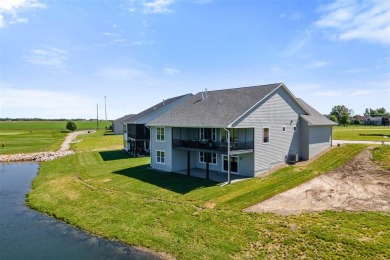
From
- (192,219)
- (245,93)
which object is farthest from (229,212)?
(245,93)

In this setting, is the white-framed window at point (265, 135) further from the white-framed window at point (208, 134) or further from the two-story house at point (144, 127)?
the two-story house at point (144, 127)

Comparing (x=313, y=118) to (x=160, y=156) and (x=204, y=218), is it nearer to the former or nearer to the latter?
(x=160, y=156)

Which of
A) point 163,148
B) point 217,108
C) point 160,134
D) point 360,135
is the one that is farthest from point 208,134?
point 360,135

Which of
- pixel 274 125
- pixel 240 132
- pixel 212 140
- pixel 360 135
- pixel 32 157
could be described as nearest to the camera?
pixel 240 132

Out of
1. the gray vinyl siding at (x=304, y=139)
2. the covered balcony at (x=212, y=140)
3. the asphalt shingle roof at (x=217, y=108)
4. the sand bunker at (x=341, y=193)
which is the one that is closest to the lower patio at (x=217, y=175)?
the covered balcony at (x=212, y=140)

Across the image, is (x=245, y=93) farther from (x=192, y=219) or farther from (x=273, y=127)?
(x=192, y=219)

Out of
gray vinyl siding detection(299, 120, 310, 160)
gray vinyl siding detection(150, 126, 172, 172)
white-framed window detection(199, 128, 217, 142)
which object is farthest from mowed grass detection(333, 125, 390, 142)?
gray vinyl siding detection(150, 126, 172, 172)
